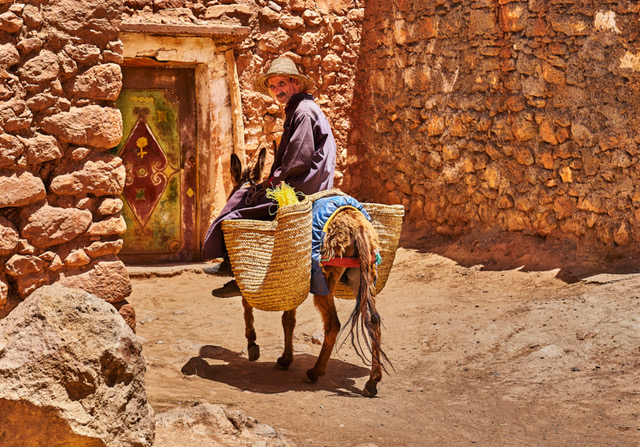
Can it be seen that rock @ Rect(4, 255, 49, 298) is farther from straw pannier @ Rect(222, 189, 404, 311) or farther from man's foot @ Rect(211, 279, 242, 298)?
man's foot @ Rect(211, 279, 242, 298)

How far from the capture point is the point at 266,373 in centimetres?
448

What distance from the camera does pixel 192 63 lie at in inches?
286

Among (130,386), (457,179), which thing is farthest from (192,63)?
(130,386)

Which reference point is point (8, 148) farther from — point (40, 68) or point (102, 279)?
point (102, 279)

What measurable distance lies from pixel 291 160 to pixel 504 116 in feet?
10.1

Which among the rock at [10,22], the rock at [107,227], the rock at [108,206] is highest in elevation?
the rock at [10,22]

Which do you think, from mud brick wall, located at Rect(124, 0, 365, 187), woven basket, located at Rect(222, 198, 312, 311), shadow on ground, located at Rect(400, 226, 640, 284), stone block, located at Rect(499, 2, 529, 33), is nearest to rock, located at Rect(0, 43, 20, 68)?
woven basket, located at Rect(222, 198, 312, 311)

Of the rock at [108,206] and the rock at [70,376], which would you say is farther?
the rock at [108,206]

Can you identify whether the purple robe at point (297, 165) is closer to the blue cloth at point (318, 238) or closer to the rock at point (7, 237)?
the blue cloth at point (318, 238)

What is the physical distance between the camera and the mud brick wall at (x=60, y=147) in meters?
3.48

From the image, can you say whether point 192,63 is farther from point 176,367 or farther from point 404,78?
point 176,367

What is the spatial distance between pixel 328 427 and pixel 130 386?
1125 mm

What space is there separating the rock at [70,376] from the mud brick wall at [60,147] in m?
1.13

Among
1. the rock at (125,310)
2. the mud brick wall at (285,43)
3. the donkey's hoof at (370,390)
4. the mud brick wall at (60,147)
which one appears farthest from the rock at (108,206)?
the mud brick wall at (285,43)
